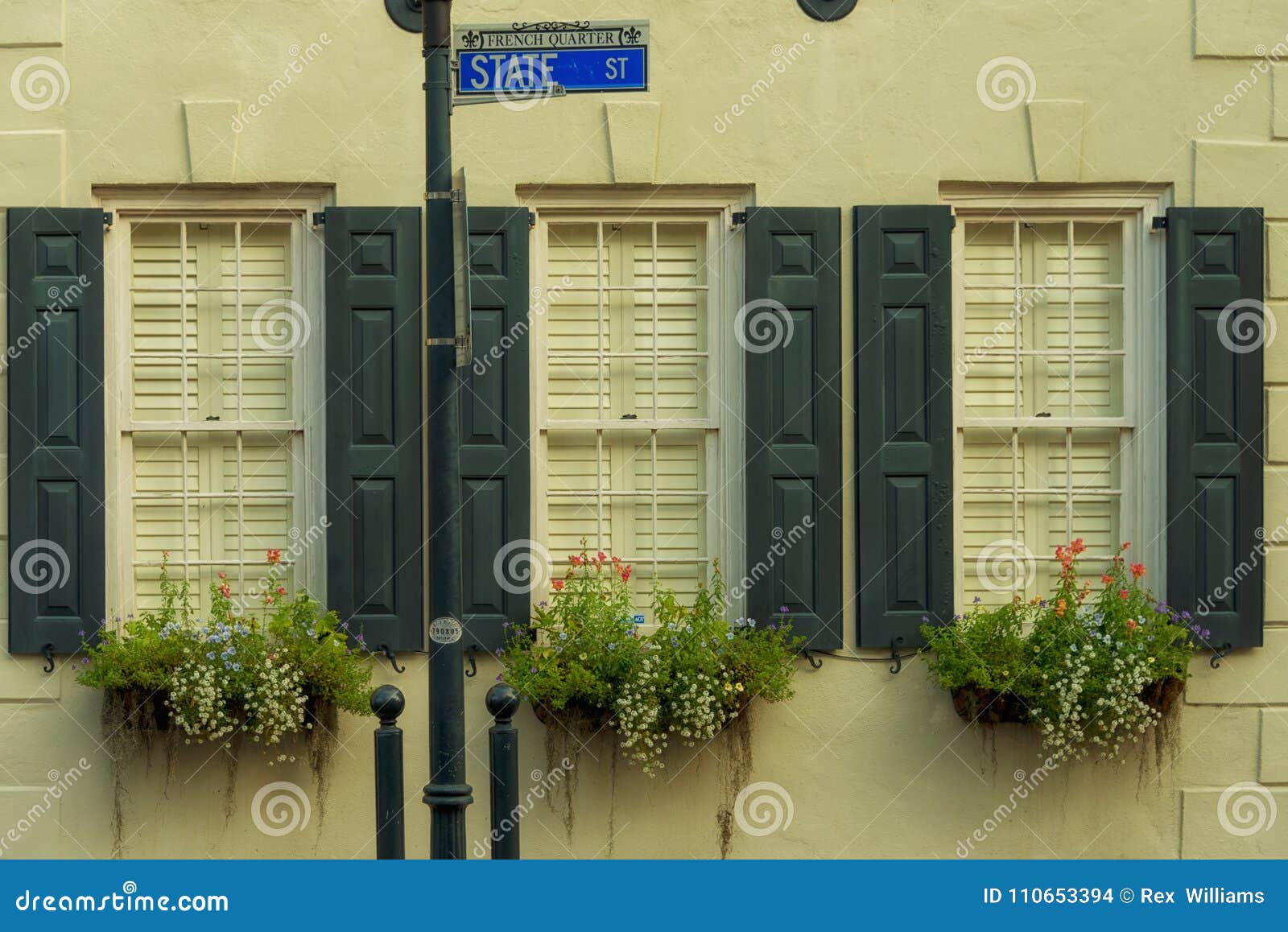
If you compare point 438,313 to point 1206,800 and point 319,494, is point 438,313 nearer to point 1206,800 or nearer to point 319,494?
point 319,494

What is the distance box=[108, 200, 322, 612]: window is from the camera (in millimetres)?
8148

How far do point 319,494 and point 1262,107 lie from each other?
5.33 m

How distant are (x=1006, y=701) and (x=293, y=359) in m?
4.08

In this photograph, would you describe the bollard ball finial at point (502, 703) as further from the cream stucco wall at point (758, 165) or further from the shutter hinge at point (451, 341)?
the cream stucco wall at point (758, 165)

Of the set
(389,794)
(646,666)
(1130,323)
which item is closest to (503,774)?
(389,794)

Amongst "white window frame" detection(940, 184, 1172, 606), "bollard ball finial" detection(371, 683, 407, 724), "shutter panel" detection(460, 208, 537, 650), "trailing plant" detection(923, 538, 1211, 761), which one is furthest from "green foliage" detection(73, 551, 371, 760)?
"white window frame" detection(940, 184, 1172, 606)

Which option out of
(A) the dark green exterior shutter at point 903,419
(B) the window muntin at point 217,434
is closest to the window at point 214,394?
(B) the window muntin at point 217,434

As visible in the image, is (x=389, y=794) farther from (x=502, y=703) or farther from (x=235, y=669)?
(x=235, y=669)

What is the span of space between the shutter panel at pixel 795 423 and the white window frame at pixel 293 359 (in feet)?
7.39

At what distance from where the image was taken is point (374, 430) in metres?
7.94

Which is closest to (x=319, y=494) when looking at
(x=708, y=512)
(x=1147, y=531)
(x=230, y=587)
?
(x=230, y=587)

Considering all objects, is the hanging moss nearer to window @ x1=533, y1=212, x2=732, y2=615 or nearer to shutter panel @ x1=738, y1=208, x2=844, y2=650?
shutter panel @ x1=738, y1=208, x2=844, y2=650

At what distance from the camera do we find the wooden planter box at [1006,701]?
7781 mm

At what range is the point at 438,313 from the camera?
6371mm
